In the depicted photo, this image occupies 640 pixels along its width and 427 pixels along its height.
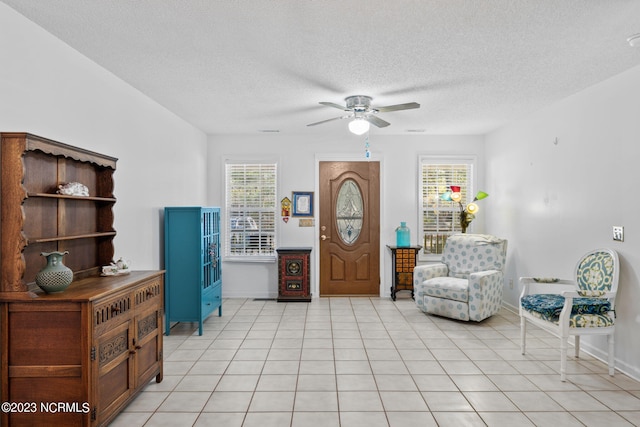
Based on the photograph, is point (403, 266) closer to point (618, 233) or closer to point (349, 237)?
point (349, 237)

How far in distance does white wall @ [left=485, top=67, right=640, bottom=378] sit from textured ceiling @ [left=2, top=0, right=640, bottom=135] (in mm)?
→ 292

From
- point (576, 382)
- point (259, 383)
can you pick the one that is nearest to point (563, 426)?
point (576, 382)

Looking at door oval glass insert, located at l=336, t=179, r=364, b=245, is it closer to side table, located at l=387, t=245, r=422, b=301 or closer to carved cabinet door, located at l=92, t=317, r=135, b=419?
side table, located at l=387, t=245, r=422, b=301

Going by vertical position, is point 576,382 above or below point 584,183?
below

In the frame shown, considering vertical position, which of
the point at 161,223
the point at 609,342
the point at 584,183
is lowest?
the point at 609,342

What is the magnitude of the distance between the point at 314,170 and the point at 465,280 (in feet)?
8.87

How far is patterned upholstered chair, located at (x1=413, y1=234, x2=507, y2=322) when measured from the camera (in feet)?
14.8

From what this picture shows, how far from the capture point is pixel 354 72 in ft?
10.7

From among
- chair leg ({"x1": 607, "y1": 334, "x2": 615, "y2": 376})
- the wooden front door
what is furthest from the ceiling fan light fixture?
chair leg ({"x1": 607, "y1": 334, "x2": 615, "y2": 376})

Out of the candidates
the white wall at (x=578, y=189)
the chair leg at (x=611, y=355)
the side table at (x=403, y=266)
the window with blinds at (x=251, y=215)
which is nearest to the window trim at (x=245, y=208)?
the window with blinds at (x=251, y=215)

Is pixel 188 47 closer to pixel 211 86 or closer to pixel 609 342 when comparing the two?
pixel 211 86

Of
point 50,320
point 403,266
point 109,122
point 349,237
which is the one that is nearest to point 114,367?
point 50,320

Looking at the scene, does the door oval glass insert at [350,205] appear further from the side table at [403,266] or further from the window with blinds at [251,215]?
the window with blinds at [251,215]

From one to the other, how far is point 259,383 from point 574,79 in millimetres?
3738
